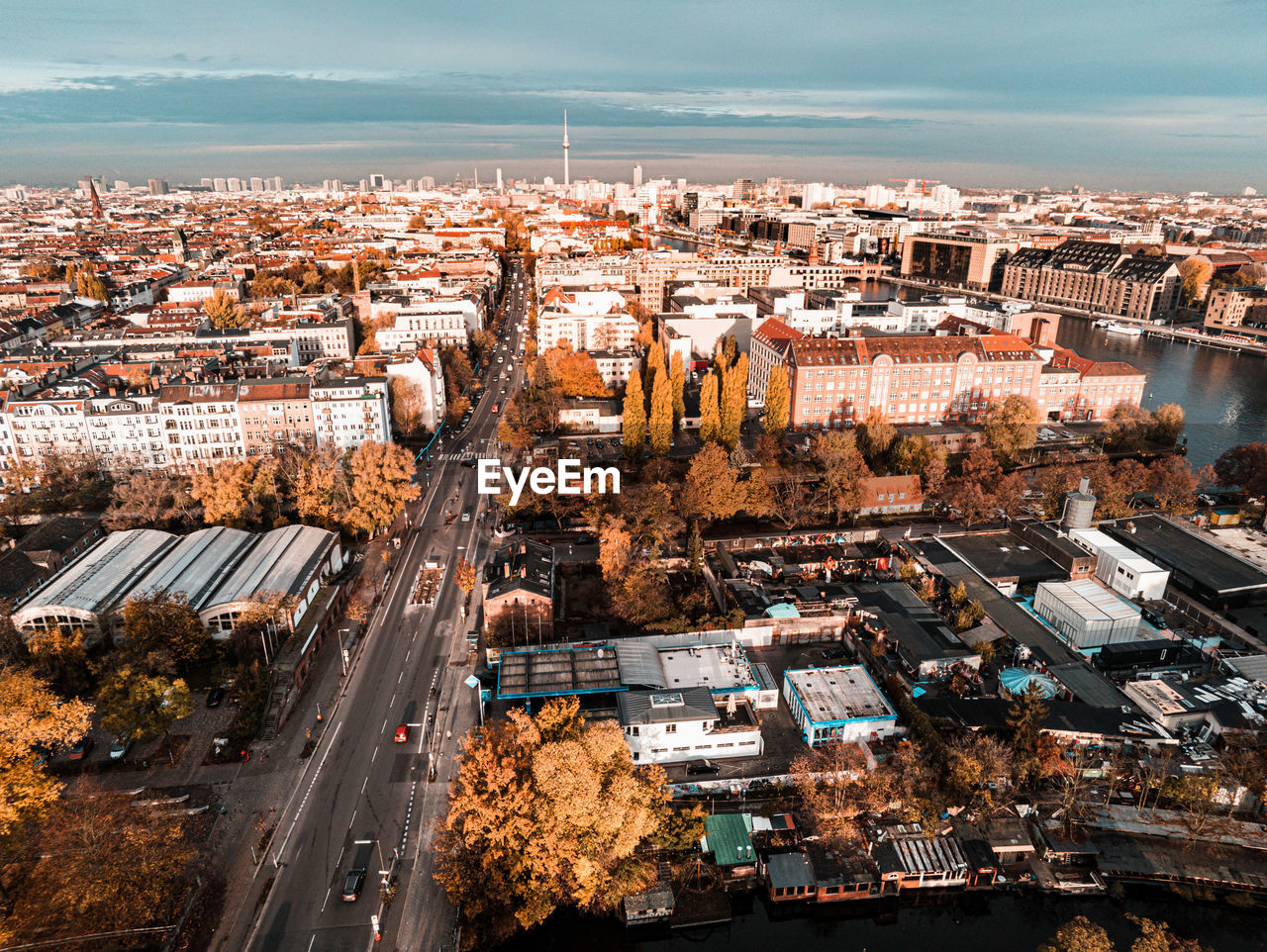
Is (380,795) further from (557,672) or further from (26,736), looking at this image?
(26,736)

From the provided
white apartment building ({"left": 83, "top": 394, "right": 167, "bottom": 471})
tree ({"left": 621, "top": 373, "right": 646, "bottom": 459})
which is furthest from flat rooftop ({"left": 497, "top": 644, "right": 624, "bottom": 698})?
white apartment building ({"left": 83, "top": 394, "right": 167, "bottom": 471})

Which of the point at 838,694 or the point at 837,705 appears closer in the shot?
the point at 837,705

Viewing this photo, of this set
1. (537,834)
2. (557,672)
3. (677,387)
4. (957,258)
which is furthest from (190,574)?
(957,258)

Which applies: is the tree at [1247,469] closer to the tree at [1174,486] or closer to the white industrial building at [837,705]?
the tree at [1174,486]

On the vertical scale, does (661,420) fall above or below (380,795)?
above

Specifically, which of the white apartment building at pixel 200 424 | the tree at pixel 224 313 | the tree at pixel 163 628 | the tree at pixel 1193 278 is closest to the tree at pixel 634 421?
the white apartment building at pixel 200 424

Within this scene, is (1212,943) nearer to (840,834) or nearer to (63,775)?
(840,834)

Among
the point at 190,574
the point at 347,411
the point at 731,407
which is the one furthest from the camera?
the point at 731,407
